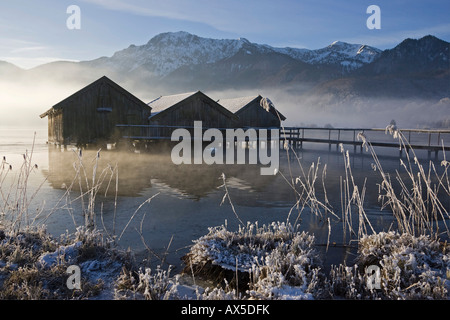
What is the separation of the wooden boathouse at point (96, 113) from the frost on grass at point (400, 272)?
2806cm

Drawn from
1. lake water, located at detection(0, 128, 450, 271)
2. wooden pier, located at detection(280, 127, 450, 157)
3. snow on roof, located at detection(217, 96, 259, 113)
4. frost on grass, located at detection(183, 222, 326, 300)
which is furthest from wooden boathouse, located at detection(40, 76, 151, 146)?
frost on grass, located at detection(183, 222, 326, 300)

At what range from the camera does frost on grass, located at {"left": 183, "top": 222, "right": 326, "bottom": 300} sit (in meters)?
4.21

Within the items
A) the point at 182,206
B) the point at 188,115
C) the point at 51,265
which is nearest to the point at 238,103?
the point at 188,115

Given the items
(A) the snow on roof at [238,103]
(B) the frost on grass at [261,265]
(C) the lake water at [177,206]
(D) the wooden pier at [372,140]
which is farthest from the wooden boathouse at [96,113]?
(B) the frost on grass at [261,265]

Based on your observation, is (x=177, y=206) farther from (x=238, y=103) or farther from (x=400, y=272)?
(x=238, y=103)

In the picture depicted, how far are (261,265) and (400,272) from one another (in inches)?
75.3

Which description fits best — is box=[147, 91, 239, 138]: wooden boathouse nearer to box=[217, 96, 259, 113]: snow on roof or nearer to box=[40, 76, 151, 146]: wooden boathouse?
box=[40, 76, 151, 146]: wooden boathouse

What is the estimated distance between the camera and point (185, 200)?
37.0 ft

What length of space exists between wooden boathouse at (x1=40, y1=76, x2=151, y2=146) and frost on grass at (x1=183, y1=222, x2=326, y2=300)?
2654cm

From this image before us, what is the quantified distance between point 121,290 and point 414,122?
443 feet
